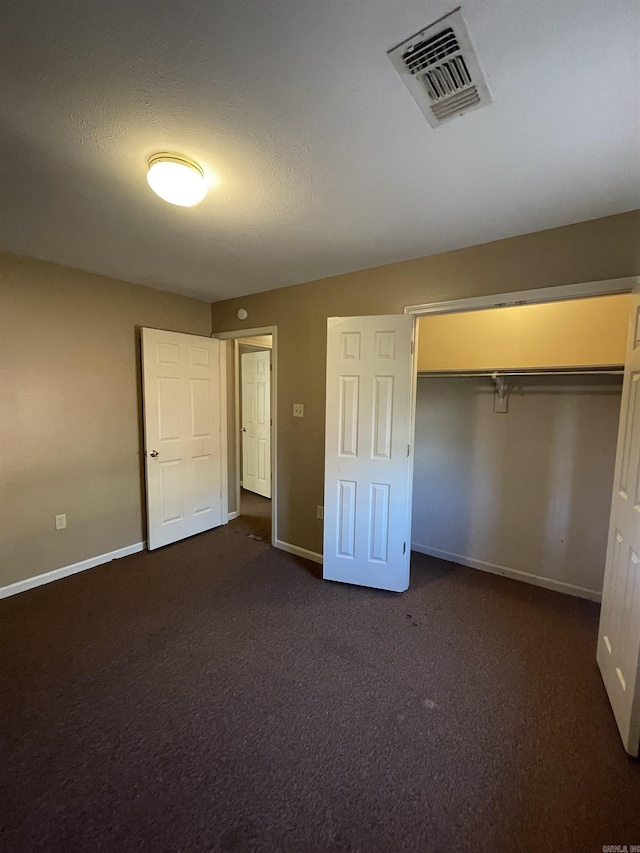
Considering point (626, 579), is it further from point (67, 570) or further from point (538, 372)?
point (67, 570)

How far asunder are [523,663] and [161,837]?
1.90 meters

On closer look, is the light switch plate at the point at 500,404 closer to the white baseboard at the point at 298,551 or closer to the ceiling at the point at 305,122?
the ceiling at the point at 305,122

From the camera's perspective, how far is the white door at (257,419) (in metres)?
5.40

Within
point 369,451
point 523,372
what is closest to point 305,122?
point 369,451

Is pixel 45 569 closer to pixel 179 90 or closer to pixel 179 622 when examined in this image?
pixel 179 622

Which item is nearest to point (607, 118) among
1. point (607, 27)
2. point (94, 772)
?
point (607, 27)

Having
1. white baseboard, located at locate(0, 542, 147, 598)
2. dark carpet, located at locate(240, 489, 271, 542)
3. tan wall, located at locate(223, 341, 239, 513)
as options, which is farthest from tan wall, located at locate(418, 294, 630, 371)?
white baseboard, located at locate(0, 542, 147, 598)

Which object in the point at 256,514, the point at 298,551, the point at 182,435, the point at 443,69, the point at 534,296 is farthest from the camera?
the point at 256,514

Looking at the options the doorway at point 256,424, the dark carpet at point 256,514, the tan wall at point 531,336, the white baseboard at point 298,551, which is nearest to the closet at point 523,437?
the tan wall at point 531,336

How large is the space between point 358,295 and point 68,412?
2560 millimetres

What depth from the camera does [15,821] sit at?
1272 mm

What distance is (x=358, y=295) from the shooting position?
293 cm

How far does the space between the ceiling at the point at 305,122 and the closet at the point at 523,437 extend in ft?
2.91

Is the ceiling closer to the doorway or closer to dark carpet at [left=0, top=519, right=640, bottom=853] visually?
dark carpet at [left=0, top=519, right=640, bottom=853]
